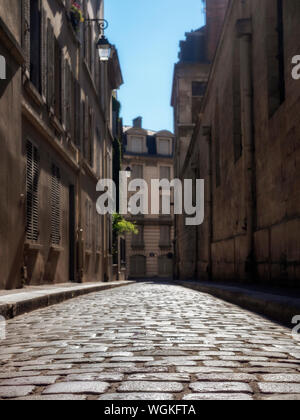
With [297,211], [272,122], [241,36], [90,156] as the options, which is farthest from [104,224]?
[297,211]

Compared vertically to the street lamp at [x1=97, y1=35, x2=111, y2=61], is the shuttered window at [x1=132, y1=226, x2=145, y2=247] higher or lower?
lower

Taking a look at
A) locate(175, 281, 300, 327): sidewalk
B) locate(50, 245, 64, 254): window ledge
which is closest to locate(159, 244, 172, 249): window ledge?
locate(50, 245, 64, 254): window ledge

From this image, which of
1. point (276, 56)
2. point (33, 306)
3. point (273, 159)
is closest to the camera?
point (33, 306)

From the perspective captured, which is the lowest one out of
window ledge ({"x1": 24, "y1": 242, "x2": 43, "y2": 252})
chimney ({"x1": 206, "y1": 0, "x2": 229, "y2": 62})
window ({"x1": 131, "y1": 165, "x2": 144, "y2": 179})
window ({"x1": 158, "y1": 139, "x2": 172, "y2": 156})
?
window ledge ({"x1": 24, "y1": 242, "x2": 43, "y2": 252})

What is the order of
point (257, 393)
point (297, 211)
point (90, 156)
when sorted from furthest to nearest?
point (90, 156), point (297, 211), point (257, 393)

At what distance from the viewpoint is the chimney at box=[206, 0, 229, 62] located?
107 feet

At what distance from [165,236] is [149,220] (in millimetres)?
2094

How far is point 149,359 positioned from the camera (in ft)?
10.8

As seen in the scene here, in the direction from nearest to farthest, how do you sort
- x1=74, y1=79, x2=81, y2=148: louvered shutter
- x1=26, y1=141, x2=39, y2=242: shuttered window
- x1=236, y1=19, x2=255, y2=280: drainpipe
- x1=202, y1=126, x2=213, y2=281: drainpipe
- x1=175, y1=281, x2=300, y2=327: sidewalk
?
x1=175, y1=281, x2=300, y2=327: sidewalk → x1=26, y1=141, x2=39, y2=242: shuttered window → x1=236, y1=19, x2=255, y2=280: drainpipe → x1=74, y1=79, x2=81, y2=148: louvered shutter → x1=202, y1=126, x2=213, y2=281: drainpipe

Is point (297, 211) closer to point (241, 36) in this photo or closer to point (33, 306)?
point (33, 306)

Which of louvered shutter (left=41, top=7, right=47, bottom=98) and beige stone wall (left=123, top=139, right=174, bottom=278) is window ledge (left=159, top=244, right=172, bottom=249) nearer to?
beige stone wall (left=123, top=139, right=174, bottom=278)

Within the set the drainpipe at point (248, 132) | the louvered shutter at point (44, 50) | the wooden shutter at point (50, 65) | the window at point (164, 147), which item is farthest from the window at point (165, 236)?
the louvered shutter at point (44, 50)

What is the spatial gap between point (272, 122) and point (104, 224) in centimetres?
1451

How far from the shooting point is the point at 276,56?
10.0 m
